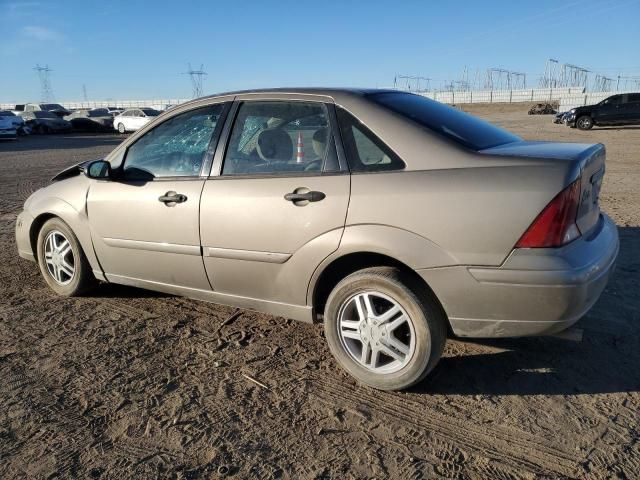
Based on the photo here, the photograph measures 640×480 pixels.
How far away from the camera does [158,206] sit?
367 centimetres

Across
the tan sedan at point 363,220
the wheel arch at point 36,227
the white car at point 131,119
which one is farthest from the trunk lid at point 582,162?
the white car at point 131,119

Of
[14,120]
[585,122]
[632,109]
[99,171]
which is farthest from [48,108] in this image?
[99,171]

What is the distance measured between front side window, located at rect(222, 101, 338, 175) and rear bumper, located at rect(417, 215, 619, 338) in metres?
0.99

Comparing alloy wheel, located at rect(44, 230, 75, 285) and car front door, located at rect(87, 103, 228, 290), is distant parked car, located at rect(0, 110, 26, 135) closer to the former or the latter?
alloy wheel, located at rect(44, 230, 75, 285)

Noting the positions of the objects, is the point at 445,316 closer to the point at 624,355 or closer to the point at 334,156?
the point at 334,156

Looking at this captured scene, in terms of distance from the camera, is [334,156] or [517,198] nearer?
[517,198]

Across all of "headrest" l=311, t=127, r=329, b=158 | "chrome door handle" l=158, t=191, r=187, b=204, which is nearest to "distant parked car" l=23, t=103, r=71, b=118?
"chrome door handle" l=158, t=191, r=187, b=204

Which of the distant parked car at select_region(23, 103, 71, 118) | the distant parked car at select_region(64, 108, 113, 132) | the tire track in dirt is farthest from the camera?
the distant parked car at select_region(23, 103, 71, 118)

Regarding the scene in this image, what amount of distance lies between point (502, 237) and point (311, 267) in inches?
43.0

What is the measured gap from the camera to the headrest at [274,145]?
131 inches

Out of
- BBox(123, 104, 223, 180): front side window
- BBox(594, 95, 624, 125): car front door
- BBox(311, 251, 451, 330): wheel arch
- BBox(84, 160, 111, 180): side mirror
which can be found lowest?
BBox(594, 95, 624, 125): car front door

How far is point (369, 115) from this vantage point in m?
3.03

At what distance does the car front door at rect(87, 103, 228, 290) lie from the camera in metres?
3.58

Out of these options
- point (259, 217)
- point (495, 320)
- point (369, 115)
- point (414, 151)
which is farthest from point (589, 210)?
point (259, 217)
